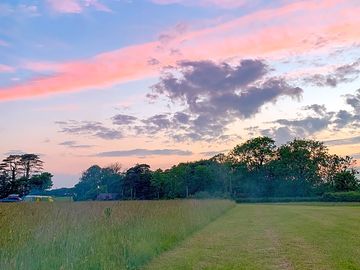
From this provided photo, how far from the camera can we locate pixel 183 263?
12672mm

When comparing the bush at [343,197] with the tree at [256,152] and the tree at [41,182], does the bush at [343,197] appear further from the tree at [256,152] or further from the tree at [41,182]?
the tree at [41,182]

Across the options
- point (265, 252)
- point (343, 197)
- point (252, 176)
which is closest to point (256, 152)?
point (252, 176)

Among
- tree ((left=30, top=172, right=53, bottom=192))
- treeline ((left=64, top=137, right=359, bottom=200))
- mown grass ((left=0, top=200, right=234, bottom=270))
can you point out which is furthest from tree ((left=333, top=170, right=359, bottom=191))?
mown grass ((left=0, top=200, right=234, bottom=270))

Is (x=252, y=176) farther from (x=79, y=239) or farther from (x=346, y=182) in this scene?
(x=79, y=239)

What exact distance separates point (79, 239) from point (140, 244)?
10.5 feet

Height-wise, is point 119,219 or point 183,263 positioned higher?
point 119,219

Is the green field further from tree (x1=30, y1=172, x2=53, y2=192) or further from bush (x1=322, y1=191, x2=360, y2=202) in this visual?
tree (x1=30, y1=172, x2=53, y2=192)

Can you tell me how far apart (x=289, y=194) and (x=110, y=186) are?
44.6 m

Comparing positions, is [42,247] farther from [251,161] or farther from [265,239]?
[251,161]

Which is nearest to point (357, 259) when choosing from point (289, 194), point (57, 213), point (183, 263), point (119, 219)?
point (183, 263)

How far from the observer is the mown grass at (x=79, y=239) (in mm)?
8562

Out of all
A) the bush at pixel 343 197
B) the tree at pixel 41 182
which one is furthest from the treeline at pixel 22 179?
the bush at pixel 343 197

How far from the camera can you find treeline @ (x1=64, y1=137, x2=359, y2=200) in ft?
362

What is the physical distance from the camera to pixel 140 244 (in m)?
13.5
